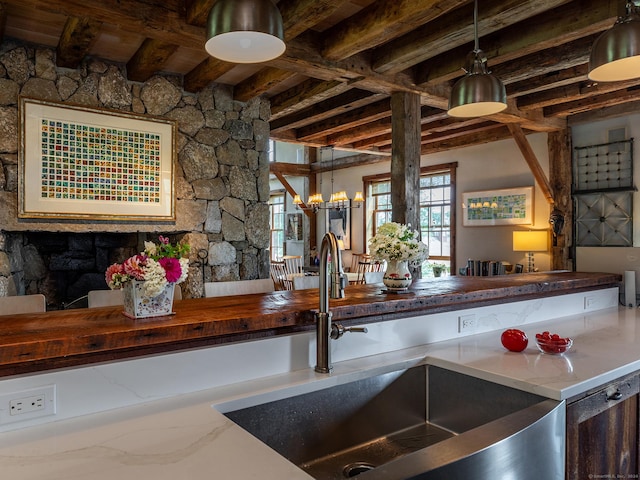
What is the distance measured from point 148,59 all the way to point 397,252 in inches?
96.3

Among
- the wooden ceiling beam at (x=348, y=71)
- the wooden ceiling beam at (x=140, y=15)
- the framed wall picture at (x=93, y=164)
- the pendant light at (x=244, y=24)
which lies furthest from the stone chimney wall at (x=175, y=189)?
the pendant light at (x=244, y=24)

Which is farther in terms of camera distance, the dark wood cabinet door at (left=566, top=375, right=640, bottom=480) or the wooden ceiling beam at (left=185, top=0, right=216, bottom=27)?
the wooden ceiling beam at (left=185, top=0, right=216, bottom=27)

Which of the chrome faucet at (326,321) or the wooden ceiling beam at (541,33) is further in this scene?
the wooden ceiling beam at (541,33)

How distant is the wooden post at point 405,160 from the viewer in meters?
3.64

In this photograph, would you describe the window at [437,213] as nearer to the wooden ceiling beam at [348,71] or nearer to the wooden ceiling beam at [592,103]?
the wooden ceiling beam at [592,103]

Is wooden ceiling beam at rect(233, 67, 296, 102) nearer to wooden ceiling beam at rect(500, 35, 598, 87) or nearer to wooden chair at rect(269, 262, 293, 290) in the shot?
wooden ceiling beam at rect(500, 35, 598, 87)

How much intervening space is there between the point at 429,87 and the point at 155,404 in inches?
132

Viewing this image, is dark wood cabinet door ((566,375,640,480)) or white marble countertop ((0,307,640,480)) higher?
white marble countertop ((0,307,640,480))

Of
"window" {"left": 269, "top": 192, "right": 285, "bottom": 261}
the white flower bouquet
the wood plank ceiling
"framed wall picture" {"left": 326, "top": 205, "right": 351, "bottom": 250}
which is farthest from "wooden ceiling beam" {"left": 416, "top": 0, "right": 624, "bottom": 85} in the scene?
"window" {"left": 269, "top": 192, "right": 285, "bottom": 261}

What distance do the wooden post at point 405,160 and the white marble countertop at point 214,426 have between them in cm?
189

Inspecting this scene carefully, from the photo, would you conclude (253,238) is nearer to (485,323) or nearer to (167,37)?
(167,37)

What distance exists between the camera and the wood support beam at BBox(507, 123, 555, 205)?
4.93 meters

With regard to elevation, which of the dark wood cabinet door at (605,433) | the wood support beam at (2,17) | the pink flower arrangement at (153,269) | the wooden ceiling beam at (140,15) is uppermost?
the wood support beam at (2,17)

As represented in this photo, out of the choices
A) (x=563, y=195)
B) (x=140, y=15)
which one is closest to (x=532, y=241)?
(x=563, y=195)
